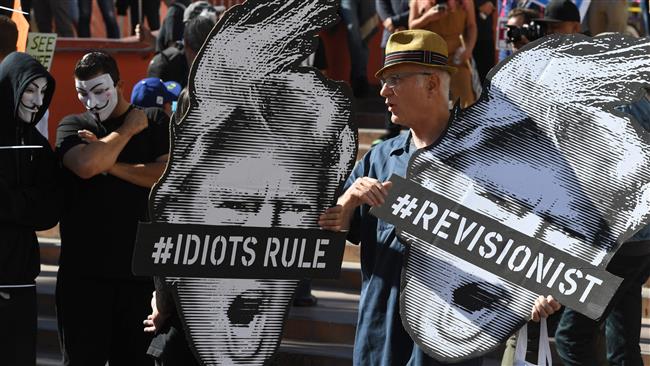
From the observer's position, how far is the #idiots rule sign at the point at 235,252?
171 inches

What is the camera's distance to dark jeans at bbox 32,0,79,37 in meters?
13.3

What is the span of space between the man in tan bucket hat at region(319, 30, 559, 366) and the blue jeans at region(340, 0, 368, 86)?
22.2 feet

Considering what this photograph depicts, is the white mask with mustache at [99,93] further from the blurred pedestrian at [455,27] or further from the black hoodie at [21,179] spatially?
the blurred pedestrian at [455,27]

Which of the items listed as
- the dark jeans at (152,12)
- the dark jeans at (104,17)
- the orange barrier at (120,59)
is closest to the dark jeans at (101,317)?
the orange barrier at (120,59)

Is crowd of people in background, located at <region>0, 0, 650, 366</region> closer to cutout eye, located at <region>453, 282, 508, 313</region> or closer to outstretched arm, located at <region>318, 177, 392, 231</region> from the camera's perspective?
outstretched arm, located at <region>318, 177, 392, 231</region>

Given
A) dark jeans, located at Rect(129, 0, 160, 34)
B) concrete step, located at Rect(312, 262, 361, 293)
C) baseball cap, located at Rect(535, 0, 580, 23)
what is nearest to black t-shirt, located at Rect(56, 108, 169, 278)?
baseball cap, located at Rect(535, 0, 580, 23)

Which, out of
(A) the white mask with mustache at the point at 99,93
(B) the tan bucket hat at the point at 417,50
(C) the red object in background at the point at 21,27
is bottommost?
(A) the white mask with mustache at the point at 99,93

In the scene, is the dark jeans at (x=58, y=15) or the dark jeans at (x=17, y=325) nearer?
the dark jeans at (x=17, y=325)

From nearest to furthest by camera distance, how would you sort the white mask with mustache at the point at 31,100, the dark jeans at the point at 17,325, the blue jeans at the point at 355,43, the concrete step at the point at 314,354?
the white mask with mustache at the point at 31,100, the dark jeans at the point at 17,325, the concrete step at the point at 314,354, the blue jeans at the point at 355,43

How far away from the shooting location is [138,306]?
570 centimetres

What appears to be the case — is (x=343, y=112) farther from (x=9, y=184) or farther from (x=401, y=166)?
(x=9, y=184)

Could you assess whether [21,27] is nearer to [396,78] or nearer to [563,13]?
[396,78]

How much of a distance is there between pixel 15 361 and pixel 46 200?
68 cm

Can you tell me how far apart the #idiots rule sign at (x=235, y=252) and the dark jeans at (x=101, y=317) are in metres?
1.32
